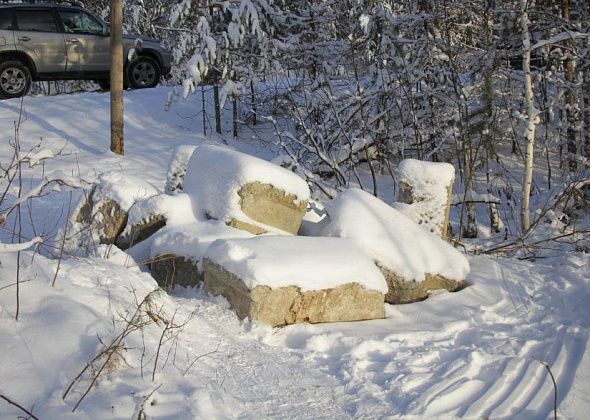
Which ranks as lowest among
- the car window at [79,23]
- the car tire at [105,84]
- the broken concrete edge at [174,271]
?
the car tire at [105,84]

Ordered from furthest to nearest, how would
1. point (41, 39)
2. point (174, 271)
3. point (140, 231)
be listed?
point (41, 39)
point (140, 231)
point (174, 271)

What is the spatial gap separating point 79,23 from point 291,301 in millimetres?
12115

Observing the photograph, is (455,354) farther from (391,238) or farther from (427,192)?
(427,192)

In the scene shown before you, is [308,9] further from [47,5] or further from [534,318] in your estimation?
[534,318]

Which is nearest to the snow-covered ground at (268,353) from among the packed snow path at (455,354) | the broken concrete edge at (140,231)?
the packed snow path at (455,354)

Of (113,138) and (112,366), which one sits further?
(113,138)

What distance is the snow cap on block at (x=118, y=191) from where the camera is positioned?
7234 millimetres

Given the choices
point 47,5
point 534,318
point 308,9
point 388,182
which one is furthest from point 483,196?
point 47,5

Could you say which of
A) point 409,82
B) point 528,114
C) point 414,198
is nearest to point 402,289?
point 414,198

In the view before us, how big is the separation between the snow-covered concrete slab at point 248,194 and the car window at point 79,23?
9.81 metres

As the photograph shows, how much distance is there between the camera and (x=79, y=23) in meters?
15.7

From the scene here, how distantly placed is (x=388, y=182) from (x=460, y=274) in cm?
682

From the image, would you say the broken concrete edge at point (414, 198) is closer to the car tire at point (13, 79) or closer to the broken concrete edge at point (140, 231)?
the broken concrete edge at point (140, 231)

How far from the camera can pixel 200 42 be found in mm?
13398
